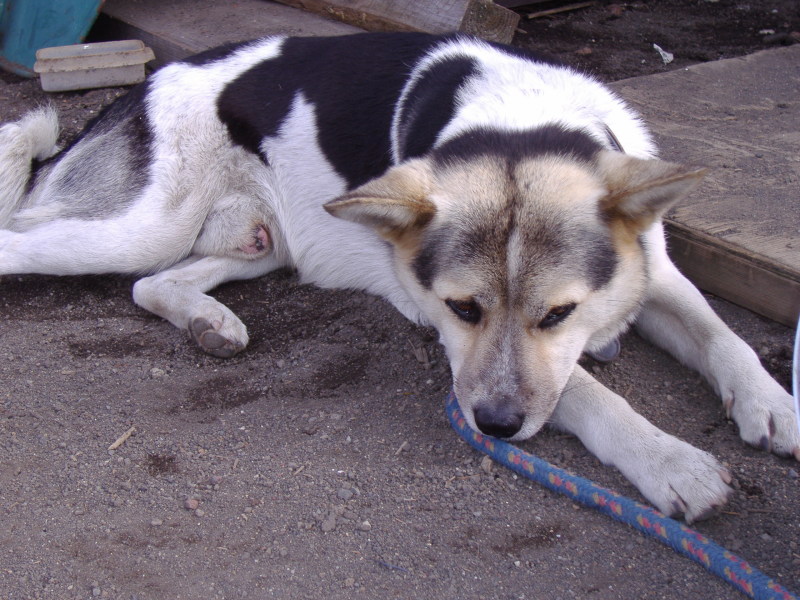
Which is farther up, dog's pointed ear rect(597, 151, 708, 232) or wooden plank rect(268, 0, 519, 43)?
dog's pointed ear rect(597, 151, 708, 232)

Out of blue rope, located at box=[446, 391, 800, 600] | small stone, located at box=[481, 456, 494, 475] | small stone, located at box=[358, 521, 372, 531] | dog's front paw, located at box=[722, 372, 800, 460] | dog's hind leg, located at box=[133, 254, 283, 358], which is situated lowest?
dog's hind leg, located at box=[133, 254, 283, 358]

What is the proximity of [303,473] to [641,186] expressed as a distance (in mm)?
1436

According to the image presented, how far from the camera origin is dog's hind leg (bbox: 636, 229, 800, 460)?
2.74 meters

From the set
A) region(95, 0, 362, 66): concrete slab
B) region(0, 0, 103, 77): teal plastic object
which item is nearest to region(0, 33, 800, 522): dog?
region(95, 0, 362, 66): concrete slab

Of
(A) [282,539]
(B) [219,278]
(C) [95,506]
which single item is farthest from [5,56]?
(A) [282,539]

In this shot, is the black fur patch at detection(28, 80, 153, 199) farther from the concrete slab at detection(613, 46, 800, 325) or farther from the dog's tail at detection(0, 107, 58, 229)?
the concrete slab at detection(613, 46, 800, 325)

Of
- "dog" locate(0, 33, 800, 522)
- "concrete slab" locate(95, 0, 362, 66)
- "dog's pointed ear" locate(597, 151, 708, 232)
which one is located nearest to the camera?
"dog's pointed ear" locate(597, 151, 708, 232)

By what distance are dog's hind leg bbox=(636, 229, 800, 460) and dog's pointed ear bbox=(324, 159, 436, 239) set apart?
2.96 feet

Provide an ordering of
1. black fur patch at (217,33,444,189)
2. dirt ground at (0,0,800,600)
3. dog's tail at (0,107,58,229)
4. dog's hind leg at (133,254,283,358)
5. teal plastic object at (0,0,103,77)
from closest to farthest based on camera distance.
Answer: dirt ground at (0,0,800,600)
dog's hind leg at (133,254,283,358)
black fur patch at (217,33,444,189)
dog's tail at (0,107,58,229)
teal plastic object at (0,0,103,77)

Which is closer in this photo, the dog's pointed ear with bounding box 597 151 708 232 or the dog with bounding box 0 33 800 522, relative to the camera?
the dog's pointed ear with bounding box 597 151 708 232

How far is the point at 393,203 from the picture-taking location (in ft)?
8.75

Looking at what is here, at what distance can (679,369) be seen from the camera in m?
3.26

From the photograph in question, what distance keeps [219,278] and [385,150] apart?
3.69ft

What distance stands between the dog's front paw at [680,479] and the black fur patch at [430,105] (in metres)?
1.43
